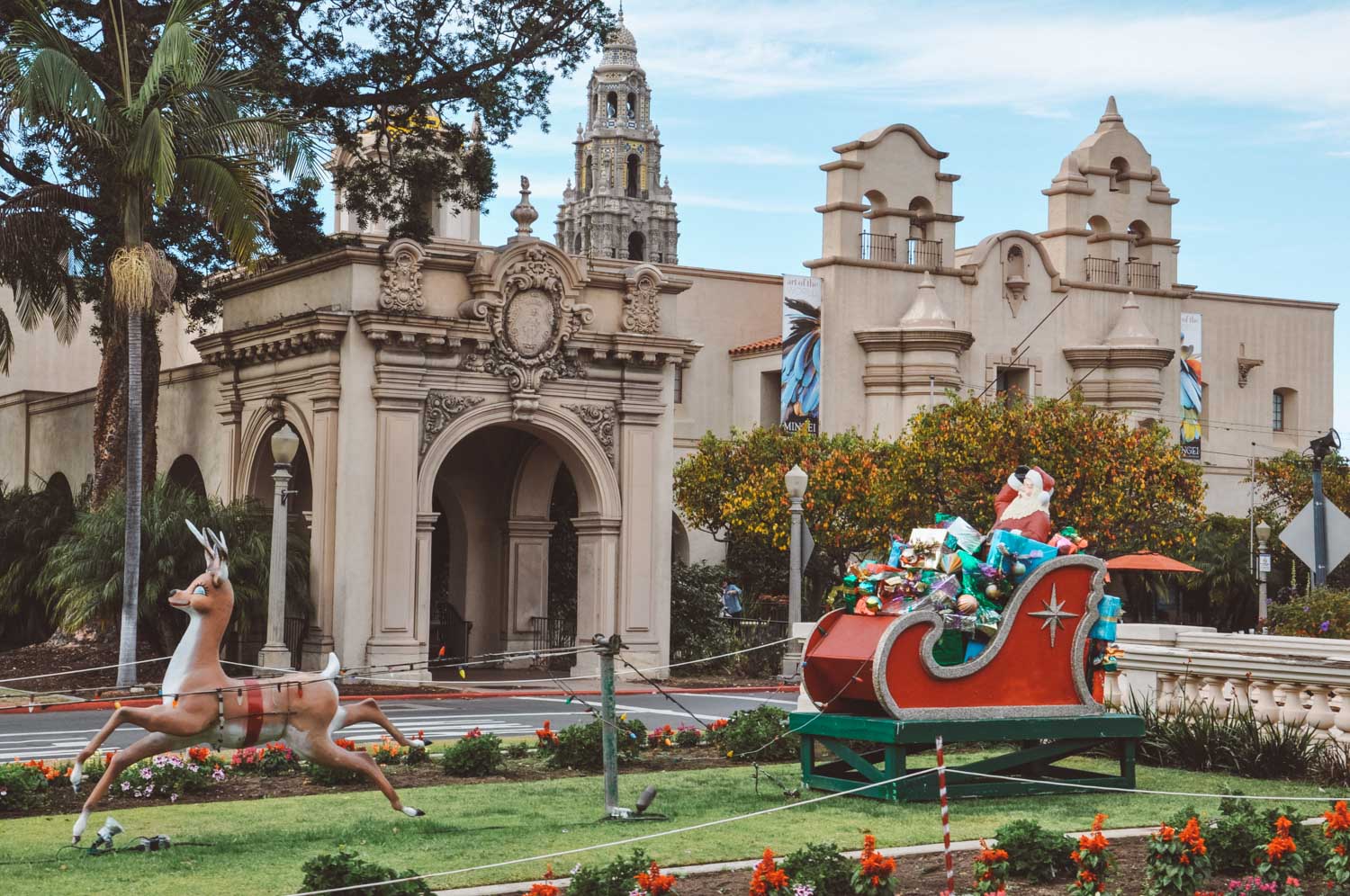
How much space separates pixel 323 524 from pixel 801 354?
21.4 metres

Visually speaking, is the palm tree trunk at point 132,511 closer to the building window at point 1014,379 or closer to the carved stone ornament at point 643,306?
the carved stone ornament at point 643,306

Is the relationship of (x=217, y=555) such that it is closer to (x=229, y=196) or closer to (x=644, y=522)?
(x=229, y=196)

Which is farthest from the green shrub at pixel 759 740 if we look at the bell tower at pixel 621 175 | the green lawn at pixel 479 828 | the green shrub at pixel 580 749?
the bell tower at pixel 621 175

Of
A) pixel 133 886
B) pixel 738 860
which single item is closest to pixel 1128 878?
pixel 738 860

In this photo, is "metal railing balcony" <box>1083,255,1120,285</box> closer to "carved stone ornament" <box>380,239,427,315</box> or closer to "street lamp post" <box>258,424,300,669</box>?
"carved stone ornament" <box>380,239,427,315</box>

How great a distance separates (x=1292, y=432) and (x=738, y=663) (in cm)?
3298

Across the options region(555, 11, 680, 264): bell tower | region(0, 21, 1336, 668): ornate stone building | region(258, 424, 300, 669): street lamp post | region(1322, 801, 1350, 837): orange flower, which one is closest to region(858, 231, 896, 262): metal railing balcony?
region(0, 21, 1336, 668): ornate stone building

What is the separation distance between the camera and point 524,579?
110 feet

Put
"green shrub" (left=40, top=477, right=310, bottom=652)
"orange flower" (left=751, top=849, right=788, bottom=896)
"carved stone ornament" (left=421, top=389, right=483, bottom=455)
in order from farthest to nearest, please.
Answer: "carved stone ornament" (left=421, top=389, right=483, bottom=455) < "green shrub" (left=40, top=477, right=310, bottom=652) < "orange flower" (left=751, top=849, right=788, bottom=896)

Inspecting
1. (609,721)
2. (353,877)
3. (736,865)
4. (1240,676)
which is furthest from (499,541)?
(353,877)

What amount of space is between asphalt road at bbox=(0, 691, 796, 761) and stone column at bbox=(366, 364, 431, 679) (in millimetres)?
2604

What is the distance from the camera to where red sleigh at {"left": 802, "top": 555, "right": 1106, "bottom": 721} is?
1326 cm

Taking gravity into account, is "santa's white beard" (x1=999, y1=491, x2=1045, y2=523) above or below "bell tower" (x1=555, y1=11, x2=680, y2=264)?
below

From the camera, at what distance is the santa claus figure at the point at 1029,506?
14305 millimetres
